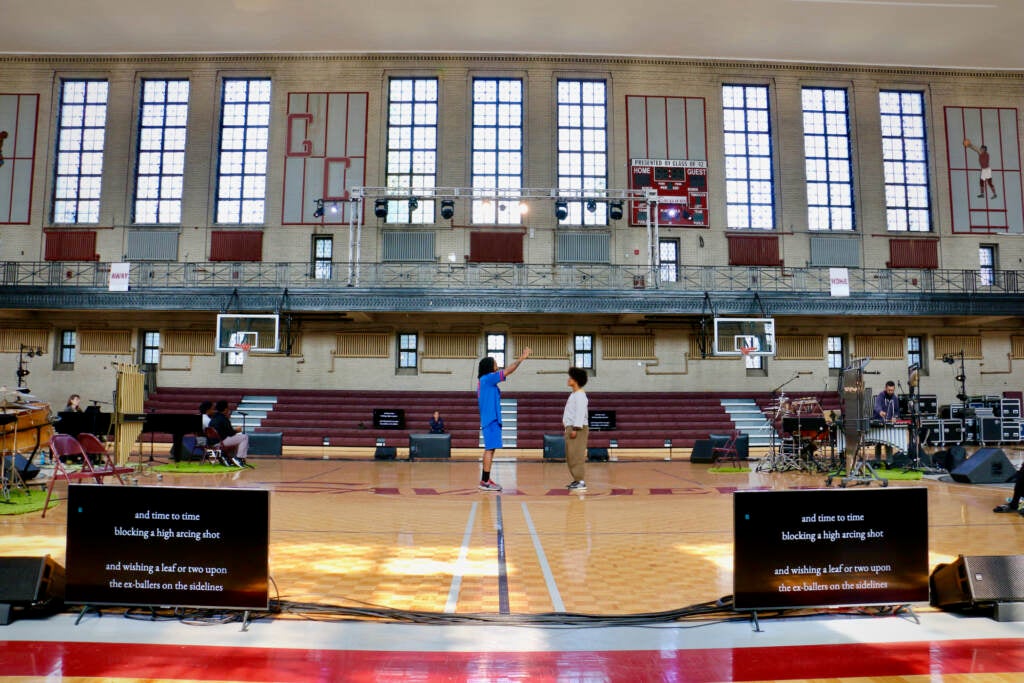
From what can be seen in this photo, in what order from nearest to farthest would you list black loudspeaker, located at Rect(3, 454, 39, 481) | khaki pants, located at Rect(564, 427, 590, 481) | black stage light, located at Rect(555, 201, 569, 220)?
black loudspeaker, located at Rect(3, 454, 39, 481) < khaki pants, located at Rect(564, 427, 590, 481) < black stage light, located at Rect(555, 201, 569, 220)

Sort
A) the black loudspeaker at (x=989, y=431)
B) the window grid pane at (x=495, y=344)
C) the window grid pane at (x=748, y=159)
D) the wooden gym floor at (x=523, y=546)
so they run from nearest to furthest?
the wooden gym floor at (x=523, y=546), the black loudspeaker at (x=989, y=431), the window grid pane at (x=495, y=344), the window grid pane at (x=748, y=159)

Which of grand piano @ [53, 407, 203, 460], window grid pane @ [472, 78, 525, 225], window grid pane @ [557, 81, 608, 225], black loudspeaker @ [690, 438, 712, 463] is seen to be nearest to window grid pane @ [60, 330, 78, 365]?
grand piano @ [53, 407, 203, 460]

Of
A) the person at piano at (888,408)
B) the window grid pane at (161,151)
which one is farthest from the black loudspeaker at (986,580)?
the window grid pane at (161,151)

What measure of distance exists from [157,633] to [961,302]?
936 inches

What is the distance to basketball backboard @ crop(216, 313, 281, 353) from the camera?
19062 mm

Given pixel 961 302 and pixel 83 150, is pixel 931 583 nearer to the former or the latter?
pixel 961 302

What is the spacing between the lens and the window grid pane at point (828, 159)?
22578mm

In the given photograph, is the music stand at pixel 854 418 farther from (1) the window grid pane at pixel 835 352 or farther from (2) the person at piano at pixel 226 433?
(1) the window grid pane at pixel 835 352

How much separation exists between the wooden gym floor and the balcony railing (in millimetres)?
12121

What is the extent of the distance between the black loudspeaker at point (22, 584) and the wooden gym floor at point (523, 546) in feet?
0.36

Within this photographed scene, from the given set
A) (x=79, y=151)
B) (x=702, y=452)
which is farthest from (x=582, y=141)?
(x=79, y=151)

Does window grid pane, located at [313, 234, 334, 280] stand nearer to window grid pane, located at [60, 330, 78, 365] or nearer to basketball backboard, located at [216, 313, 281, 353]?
basketball backboard, located at [216, 313, 281, 353]

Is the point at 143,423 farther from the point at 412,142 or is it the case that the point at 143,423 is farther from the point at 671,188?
the point at 671,188

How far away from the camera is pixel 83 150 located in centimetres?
2241
